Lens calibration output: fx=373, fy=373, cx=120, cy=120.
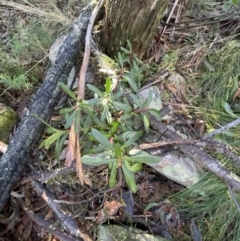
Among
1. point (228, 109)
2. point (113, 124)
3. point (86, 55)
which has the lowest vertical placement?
point (228, 109)

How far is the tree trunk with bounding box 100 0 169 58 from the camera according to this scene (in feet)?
5.25

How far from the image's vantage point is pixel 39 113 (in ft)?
5.65

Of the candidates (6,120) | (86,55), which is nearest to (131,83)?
(86,55)

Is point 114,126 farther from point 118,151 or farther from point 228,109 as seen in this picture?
point 228,109

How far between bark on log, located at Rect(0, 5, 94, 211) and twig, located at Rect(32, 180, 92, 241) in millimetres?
115

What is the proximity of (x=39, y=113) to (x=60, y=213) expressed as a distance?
46 cm

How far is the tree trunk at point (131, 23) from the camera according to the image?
5.25 feet

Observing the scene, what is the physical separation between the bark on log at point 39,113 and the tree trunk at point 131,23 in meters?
0.14

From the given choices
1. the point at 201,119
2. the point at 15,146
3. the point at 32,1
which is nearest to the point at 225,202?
the point at 201,119

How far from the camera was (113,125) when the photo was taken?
156cm

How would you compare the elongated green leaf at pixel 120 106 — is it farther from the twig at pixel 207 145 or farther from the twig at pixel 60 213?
the twig at pixel 60 213

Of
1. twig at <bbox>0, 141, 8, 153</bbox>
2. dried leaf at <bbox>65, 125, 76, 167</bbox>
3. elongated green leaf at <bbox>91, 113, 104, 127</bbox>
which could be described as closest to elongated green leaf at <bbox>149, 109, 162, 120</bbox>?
elongated green leaf at <bbox>91, 113, 104, 127</bbox>

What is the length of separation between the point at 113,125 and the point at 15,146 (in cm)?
47

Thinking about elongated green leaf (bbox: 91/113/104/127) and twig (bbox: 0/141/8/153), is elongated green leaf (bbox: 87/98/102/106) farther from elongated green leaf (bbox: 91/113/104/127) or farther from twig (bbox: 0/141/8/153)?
twig (bbox: 0/141/8/153)
